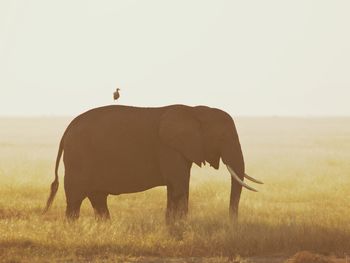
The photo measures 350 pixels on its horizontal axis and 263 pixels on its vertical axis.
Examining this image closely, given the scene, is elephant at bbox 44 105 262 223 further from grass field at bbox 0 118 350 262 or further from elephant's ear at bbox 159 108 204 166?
grass field at bbox 0 118 350 262

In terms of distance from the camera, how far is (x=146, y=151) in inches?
491

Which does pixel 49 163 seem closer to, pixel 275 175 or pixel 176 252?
pixel 275 175

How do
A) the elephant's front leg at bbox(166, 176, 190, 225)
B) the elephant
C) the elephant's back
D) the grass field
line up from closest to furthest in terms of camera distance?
the grass field < the elephant's front leg at bbox(166, 176, 190, 225) < the elephant < the elephant's back

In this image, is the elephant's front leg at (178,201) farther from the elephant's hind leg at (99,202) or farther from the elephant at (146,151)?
the elephant's hind leg at (99,202)

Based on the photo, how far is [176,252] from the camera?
9.99 meters

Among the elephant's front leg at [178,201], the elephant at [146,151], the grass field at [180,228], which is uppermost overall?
the elephant at [146,151]

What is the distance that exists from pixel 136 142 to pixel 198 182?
8.54m

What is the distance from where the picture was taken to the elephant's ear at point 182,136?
12.1 m

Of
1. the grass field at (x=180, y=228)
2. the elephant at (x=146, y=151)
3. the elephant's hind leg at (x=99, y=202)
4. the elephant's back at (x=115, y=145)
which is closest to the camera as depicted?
the grass field at (x=180, y=228)

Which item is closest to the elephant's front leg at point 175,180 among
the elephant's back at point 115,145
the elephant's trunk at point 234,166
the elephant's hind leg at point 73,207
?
the elephant's back at point 115,145

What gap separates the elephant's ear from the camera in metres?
12.1

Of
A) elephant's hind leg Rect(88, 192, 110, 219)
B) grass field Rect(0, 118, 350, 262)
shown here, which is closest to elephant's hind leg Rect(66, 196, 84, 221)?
grass field Rect(0, 118, 350, 262)

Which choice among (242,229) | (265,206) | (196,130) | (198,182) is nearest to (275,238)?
(242,229)

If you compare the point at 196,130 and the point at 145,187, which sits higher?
the point at 196,130
